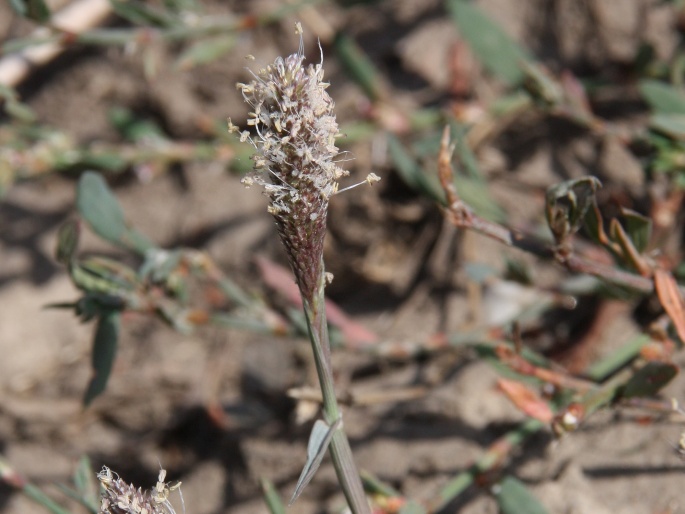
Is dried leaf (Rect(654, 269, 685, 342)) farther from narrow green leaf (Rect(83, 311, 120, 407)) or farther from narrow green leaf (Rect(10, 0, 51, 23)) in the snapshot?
narrow green leaf (Rect(10, 0, 51, 23))

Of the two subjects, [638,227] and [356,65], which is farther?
[356,65]

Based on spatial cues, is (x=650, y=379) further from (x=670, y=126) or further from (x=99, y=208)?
(x=99, y=208)

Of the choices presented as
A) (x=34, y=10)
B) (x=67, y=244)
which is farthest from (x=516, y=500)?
(x=34, y=10)

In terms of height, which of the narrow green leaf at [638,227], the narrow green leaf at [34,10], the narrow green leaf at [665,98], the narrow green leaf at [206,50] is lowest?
the narrow green leaf at [638,227]

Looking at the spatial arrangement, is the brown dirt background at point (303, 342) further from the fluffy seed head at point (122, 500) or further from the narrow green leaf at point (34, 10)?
the fluffy seed head at point (122, 500)

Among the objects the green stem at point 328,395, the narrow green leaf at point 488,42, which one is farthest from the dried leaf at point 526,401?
the narrow green leaf at point 488,42

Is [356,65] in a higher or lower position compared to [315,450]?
higher
